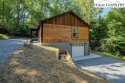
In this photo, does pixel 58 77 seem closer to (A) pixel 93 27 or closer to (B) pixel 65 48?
(B) pixel 65 48

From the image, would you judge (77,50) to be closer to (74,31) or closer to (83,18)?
(74,31)

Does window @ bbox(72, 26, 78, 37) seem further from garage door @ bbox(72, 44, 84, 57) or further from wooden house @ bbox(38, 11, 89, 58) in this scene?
garage door @ bbox(72, 44, 84, 57)

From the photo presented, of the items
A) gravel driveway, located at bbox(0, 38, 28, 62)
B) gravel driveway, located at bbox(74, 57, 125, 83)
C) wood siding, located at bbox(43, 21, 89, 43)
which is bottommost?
gravel driveway, located at bbox(74, 57, 125, 83)

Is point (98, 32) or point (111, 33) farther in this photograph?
point (98, 32)

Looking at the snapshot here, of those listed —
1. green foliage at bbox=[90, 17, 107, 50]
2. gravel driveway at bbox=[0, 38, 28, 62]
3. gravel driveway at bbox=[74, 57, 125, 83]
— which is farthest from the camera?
green foliage at bbox=[90, 17, 107, 50]

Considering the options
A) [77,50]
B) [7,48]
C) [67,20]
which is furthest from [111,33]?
[7,48]

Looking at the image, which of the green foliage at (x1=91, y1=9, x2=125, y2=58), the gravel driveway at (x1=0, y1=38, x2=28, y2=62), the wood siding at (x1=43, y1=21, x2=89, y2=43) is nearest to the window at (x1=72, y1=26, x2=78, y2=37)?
the wood siding at (x1=43, y1=21, x2=89, y2=43)

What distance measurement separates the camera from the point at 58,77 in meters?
7.98

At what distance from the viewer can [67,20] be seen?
24.6m

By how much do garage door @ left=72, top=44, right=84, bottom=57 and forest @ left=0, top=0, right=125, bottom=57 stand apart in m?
9.02

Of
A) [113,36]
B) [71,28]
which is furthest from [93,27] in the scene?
[71,28]

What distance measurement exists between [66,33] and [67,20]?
1.77m

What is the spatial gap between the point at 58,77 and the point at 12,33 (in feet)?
120

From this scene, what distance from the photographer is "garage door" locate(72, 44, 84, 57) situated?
25.6m
